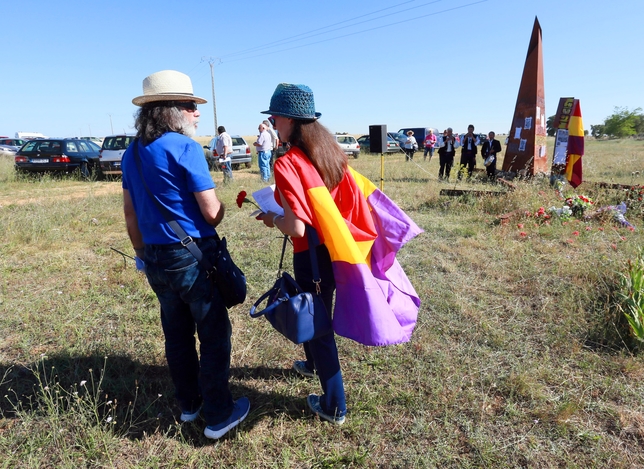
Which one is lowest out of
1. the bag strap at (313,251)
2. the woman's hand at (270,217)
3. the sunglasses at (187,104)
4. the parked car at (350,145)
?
the bag strap at (313,251)

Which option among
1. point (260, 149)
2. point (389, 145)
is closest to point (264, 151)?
point (260, 149)

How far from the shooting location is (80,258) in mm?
4977

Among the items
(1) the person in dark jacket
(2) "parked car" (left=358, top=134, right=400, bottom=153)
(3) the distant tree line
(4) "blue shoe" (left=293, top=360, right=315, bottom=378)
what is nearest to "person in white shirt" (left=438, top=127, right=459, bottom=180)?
(1) the person in dark jacket

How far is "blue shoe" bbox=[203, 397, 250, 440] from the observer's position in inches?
84.2

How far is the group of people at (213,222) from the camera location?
1.82 meters

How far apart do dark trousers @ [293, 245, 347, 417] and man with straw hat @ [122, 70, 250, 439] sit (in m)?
0.45

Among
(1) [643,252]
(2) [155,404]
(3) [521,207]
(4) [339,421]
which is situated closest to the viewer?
(4) [339,421]

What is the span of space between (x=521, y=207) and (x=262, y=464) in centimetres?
588

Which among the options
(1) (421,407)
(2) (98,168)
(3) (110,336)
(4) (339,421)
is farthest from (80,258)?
(2) (98,168)

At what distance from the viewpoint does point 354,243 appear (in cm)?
191

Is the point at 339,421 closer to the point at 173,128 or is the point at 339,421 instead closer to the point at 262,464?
the point at 262,464

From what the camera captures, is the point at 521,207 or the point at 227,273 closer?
the point at 227,273

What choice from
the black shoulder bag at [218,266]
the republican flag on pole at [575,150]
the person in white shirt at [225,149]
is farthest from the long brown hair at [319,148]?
the person in white shirt at [225,149]

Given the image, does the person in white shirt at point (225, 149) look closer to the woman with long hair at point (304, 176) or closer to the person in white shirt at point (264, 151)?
the person in white shirt at point (264, 151)
